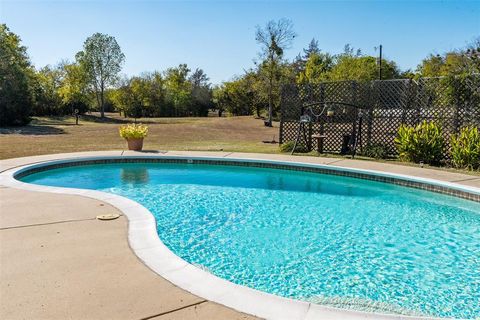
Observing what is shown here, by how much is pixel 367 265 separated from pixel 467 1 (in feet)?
44.5

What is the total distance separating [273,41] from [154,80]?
20556 mm

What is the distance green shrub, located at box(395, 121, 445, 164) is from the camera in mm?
9867

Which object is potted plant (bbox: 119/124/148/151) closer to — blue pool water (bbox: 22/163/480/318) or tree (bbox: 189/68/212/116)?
blue pool water (bbox: 22/163/480/318)

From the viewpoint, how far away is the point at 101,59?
3353 cm

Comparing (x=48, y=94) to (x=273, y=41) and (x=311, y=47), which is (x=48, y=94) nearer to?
(x=273, y=41)

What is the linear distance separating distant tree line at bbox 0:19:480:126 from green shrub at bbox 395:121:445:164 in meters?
14.7

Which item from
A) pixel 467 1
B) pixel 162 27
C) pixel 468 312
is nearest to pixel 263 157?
pixel 162 27

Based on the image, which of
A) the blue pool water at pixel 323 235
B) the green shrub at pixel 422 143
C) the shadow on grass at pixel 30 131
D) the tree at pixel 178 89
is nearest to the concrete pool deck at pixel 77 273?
the blue pool water at pixel 323 235

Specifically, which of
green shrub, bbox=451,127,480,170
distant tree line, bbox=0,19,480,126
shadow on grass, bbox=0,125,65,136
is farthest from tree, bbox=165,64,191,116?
green shrub, bbox=451,127,480,170

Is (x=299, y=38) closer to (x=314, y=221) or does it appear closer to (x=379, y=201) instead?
(x=379, y=201)

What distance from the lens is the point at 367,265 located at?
432 cm

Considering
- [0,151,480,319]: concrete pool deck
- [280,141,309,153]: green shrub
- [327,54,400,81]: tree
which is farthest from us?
[327,54,400,81]: tree

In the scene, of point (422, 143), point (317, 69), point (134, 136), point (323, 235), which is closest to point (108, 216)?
point (323, 235)

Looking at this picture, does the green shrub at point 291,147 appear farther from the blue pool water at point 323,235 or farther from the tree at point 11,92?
the tree at point 11,92
